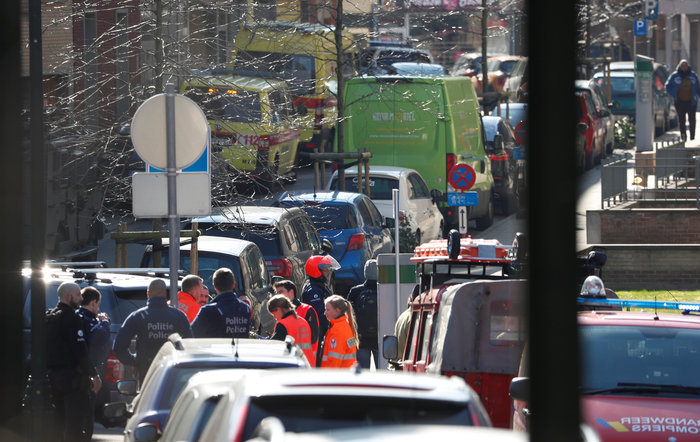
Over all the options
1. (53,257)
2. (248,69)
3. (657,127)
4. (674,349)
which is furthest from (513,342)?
(657,127)

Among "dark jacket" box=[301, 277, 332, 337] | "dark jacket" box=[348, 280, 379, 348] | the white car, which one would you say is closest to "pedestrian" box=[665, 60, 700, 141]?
the white car

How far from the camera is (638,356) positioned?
8.20 metres

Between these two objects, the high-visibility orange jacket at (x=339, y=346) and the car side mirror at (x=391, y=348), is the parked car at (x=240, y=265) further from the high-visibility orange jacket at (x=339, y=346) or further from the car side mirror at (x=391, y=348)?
the car side mirror at (x=391, y=348)

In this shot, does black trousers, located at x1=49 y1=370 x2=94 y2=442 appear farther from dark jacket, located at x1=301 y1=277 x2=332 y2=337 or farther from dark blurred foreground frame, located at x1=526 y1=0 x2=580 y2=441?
dark blurred foreground frame, located at x1=526 y1=0 x2=580 y2=441

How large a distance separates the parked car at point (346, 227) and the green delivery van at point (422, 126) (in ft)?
13.3

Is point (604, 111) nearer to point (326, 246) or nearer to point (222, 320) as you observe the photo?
point (326, 246)

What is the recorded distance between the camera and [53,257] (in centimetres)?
1920

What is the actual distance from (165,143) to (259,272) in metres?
4.19

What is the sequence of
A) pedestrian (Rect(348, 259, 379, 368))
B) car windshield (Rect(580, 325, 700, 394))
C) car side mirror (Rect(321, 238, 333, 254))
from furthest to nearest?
car side mirror (Rect(321, 238, 333, 254)), pedestrian (Rect(348, 259, 379, 368)), car windshield (Rect(580, 325, 700, 394))

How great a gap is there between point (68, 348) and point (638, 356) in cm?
440

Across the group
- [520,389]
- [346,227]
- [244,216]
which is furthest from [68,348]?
[346,227]

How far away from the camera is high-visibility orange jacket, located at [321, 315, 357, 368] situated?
1124 cm

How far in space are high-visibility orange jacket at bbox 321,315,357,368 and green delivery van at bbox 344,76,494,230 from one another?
476 inches

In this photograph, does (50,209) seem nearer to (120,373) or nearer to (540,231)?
(120,373)
